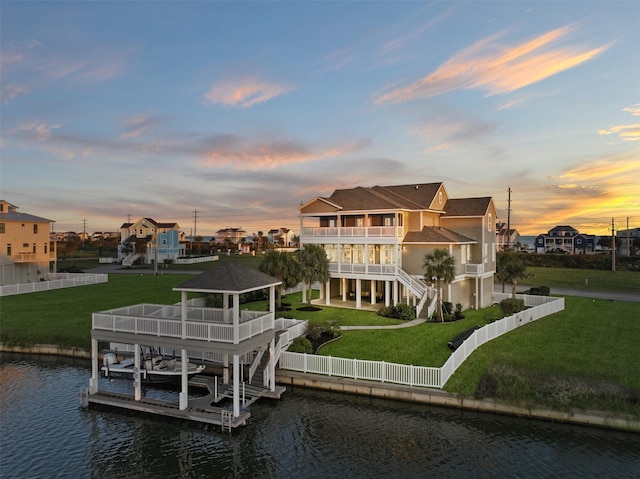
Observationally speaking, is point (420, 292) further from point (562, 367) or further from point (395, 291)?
point (562, 367)

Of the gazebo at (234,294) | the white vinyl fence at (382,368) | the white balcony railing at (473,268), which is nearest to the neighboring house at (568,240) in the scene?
the white balcony railing at (473,268)

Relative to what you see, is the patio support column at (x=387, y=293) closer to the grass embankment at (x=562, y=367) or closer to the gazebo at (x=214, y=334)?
the grass embankment at (x=562, y=367)

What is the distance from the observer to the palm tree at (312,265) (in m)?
30.0

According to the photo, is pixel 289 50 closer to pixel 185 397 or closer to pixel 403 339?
pixel 403 339

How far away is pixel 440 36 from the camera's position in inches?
1013

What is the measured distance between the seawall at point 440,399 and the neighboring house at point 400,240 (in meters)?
12.8

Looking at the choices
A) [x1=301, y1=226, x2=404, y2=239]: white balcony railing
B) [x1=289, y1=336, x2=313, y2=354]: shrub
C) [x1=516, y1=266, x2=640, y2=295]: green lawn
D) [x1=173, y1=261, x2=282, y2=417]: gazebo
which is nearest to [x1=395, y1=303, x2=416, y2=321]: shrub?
[x1=301, y1=226, x2=404, y2=239]: white balcony railing

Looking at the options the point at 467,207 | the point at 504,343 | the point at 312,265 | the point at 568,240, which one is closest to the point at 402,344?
the point at 504,343

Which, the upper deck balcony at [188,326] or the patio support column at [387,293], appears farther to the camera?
the patio support column at [387,293]

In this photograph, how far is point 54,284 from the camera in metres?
43.6

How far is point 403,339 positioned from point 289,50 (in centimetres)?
2183

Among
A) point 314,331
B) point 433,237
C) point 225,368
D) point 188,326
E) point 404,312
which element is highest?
point 433,237

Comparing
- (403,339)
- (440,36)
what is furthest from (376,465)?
(440,36)

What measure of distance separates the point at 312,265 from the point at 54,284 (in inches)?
1261
